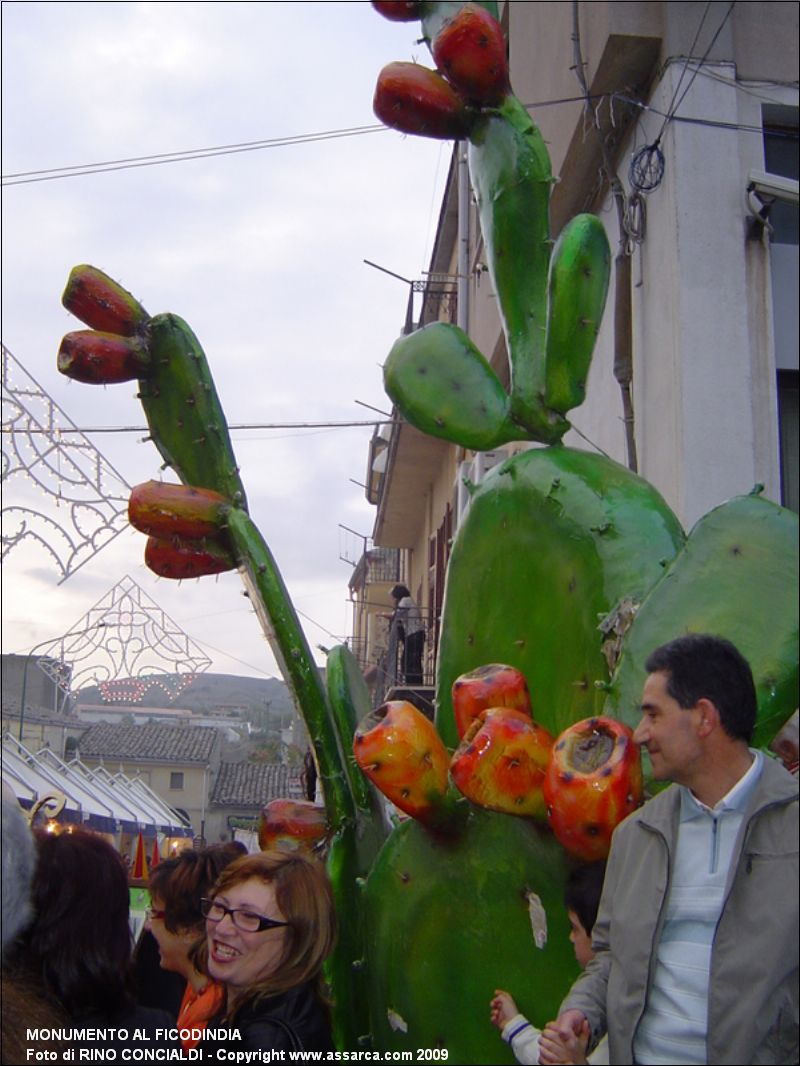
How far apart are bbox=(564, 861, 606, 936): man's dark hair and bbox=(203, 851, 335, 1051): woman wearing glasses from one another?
47 centimetres

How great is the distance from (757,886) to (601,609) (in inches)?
30.8

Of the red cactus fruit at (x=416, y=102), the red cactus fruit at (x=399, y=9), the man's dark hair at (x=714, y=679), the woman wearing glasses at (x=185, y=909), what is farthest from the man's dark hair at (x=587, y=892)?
the red cactus fruit at (x=399, y=9)

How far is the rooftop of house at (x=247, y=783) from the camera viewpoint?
40.5 metres

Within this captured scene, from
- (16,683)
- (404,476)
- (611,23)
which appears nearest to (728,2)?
(611,23)

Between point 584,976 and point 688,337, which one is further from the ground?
point 688,337

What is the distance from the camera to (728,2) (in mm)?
5266

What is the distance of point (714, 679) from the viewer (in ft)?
5.46

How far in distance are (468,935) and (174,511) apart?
125cm

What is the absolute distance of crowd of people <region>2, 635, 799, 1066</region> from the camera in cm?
154

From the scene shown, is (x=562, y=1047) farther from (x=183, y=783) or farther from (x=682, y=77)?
(x=183, y=783)

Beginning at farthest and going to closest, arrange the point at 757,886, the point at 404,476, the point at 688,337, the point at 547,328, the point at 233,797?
1. the point at 233,797
2. the point at 404,476
3. the point at 688,337
4. the point at 547,328
5. the point at 757,886

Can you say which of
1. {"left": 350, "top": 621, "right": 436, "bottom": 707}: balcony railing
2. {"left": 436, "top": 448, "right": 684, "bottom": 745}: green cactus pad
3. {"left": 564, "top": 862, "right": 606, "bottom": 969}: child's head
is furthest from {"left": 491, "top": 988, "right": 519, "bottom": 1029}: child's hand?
{"left": 350, "top": 621, "right": 436, "bottom": 707}: balcony railing

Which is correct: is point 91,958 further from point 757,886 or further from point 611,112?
point 611,112

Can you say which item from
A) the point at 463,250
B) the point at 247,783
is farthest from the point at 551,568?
the point at 247,783
